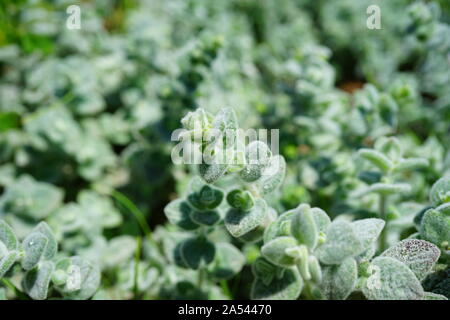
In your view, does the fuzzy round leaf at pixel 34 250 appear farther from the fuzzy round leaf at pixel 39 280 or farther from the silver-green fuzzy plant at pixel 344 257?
the silver-green fuzzy plant at pixel 344 257

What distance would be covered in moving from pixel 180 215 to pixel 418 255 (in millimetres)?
711

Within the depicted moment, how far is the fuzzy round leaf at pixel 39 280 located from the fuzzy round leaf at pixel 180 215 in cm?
37

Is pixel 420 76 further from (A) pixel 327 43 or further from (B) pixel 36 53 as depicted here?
(B) pixel 36 53

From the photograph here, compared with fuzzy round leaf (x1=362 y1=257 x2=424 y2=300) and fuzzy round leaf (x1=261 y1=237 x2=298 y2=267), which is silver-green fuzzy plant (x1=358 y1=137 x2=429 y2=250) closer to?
fuzzy round leaf (x1=362 y1=257 x2=424 y2=300)

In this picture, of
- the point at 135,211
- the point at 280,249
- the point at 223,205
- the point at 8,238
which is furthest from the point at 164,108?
the point at 280,249

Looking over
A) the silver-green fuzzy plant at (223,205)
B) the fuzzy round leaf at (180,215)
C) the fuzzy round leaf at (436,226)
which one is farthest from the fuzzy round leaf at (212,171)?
the fuzzy round leaf at (436,226)

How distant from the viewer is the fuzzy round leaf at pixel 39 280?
4.49 feet

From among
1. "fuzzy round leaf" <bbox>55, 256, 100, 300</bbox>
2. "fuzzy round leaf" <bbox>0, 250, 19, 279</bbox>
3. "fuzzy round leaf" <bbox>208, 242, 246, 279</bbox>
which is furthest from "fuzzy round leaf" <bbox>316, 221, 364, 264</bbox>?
"fuzzy round leaf" <bbox>0, 250, 19, 279</bbox>

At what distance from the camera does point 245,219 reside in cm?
141

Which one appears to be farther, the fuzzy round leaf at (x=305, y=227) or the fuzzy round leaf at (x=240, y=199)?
the fuzzy round leaf at (x=240, y=199)

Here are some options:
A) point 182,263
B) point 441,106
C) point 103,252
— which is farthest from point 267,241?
point 441,106

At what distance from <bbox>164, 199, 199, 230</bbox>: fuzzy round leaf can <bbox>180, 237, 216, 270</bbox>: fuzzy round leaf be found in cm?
11

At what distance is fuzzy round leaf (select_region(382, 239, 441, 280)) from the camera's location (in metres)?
1.31
